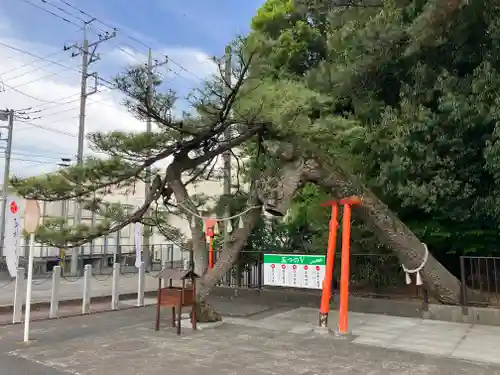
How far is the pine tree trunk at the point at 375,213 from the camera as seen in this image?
7859 mm

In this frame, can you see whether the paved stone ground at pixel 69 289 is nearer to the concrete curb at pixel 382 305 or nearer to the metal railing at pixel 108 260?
the metal railing at pixel 108 260

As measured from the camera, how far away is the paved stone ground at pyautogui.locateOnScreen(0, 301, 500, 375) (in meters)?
5.43

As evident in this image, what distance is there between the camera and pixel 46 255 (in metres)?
19.4

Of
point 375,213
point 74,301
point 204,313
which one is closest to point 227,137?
point 375,213

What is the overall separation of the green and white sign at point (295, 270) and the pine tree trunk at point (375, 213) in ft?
4.61

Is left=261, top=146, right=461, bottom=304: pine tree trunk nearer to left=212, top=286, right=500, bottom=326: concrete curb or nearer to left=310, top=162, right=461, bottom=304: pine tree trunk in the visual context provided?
left=310, top=162, right=461, bottom=304: pine tree trunk

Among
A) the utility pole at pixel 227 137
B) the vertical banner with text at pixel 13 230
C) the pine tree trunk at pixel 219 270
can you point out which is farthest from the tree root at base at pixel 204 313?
the vertical banner with text at pixel 13 230

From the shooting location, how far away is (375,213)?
8547 millimetres

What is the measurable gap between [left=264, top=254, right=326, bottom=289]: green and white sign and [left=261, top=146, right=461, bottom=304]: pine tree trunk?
1.40 metres

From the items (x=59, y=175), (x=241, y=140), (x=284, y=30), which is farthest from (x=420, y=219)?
(x=59, y=175)

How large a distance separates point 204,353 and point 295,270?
12.6ft

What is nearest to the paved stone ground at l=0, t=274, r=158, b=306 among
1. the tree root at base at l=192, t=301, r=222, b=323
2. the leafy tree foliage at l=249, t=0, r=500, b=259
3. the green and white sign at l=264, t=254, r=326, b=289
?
the tree root at base at l=192, t=301, r=222, b=323

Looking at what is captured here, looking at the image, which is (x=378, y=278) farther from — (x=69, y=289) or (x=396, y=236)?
(x=69, y=289)

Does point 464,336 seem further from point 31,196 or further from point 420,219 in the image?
point 31,196
